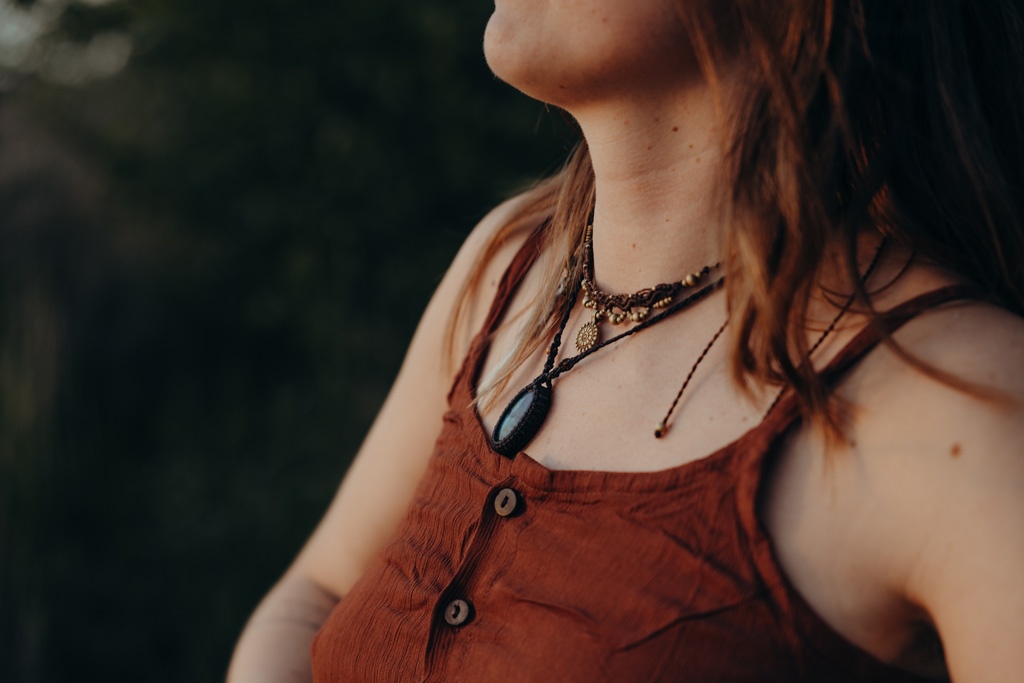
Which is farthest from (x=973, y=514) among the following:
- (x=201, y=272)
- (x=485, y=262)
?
(x=201, y=272)

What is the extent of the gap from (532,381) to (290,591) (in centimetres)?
67

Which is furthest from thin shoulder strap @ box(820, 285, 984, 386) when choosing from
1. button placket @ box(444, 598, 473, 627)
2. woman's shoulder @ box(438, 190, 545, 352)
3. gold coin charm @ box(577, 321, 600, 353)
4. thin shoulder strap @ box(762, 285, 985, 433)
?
woman's shoulder @ box(438, 190, 545, 352)

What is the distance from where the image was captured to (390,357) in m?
4.43

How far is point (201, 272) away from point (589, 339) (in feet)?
12.0

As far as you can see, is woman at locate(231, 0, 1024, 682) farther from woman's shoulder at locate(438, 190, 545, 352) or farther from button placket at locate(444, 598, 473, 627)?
woman's shoulder at locate(438, 190, 545, 352)

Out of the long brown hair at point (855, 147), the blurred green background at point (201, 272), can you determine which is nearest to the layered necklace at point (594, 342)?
the long brown hair at point (855, 147)

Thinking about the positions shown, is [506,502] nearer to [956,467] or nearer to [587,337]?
[587,337]

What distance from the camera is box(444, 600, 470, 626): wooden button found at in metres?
1.27

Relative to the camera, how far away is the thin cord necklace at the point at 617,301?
1.40 meters

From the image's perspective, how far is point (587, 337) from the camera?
148 cm

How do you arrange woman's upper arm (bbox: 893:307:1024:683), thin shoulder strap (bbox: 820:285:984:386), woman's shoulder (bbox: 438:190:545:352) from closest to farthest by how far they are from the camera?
woman's upper arm (bbox: 893:307:1024:683), thin shoulder strap (bbox: 820:285:984:386), woman's shoulder (bbox: 438:190:545:352)

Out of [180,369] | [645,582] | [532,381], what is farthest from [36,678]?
[645,582]

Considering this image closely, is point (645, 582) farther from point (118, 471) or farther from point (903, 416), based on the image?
point (118, 471)

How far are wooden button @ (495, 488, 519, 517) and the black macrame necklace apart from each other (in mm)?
71
